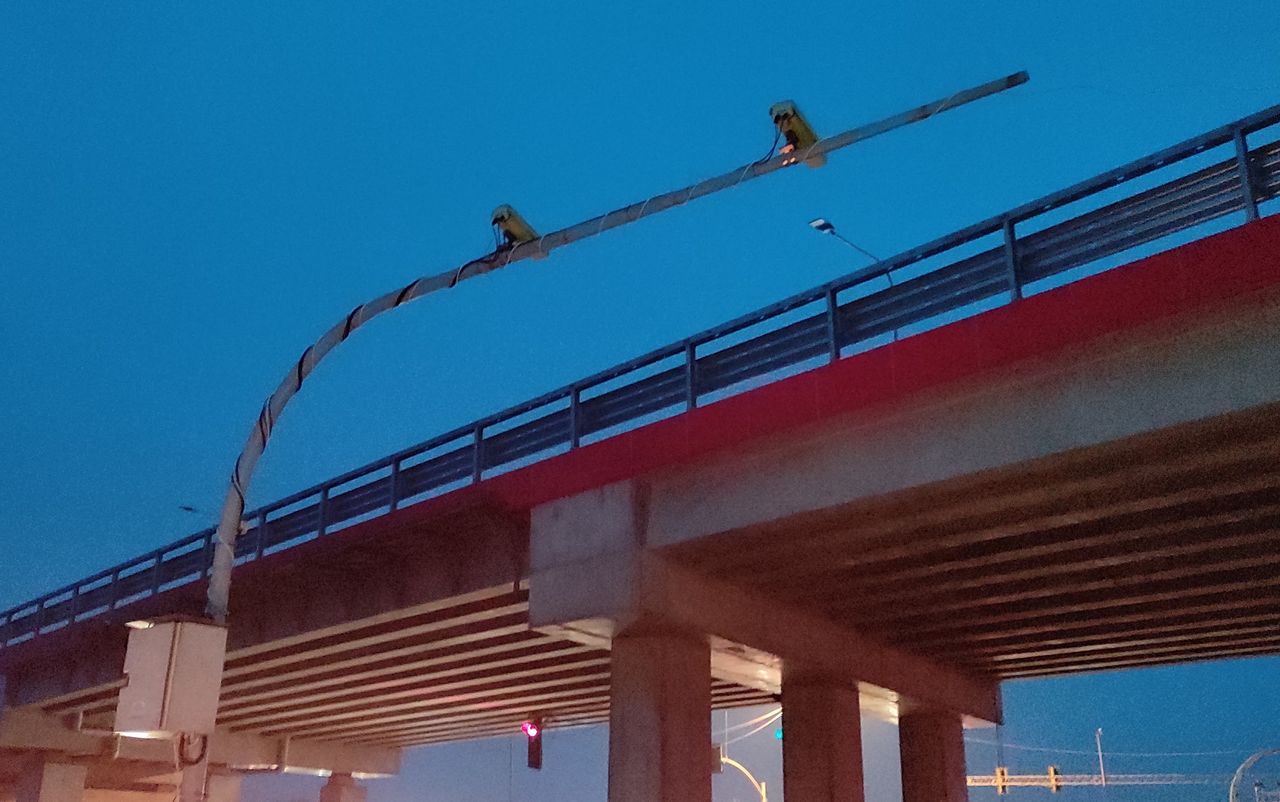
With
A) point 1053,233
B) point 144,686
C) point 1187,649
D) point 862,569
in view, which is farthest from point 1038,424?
point 1187,649

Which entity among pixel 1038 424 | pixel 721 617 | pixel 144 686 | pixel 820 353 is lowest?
pixel 144 686

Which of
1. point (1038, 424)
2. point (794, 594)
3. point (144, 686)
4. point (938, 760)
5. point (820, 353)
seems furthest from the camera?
point (938, 760)

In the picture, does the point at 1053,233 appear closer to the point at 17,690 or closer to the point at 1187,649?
the point at 1187,649

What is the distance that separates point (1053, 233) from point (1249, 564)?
6.74 m

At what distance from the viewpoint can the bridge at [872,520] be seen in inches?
453

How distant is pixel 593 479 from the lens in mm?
16391

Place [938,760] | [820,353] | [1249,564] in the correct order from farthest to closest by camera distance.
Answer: [938,760] → [1249,564] → [820,353]

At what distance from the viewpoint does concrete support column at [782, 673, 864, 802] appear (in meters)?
20.8

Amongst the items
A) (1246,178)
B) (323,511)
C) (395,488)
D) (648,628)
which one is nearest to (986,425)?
(1246,178)

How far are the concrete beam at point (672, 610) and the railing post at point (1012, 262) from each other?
19.9 ft

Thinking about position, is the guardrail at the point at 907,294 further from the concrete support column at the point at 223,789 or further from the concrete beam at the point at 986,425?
the concrete support column at the point at 223,789

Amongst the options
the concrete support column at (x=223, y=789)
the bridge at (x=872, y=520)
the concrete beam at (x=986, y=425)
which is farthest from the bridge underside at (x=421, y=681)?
the concrete support column at (x=223, y=789)

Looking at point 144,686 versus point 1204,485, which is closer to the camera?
point 144,686

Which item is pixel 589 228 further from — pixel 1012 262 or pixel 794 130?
pixel 1012 262
